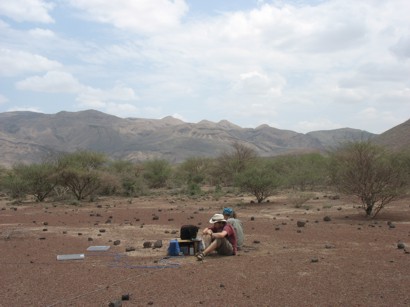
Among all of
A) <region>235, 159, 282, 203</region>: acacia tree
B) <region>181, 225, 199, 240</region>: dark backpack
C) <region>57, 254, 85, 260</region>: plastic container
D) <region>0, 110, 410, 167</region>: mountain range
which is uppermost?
<region>0, 110, 410, 167</region>: mountain range

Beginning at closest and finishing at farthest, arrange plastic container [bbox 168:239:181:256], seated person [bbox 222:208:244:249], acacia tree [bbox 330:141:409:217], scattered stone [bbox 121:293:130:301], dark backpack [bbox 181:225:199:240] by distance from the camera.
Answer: scattered stone [bbox 121:293:130:301]
plastic container [bbox 168:239:181:256]
dark backpack [bbox 181:225:199:240]
seated person [bbox 222:208:244:249]
acacia tree [bbox 330:141:409:217]

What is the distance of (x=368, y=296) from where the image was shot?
7547 mm

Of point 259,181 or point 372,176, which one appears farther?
point 259,181

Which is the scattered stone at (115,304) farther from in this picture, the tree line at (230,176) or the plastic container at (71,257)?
the tree line at (230,176)

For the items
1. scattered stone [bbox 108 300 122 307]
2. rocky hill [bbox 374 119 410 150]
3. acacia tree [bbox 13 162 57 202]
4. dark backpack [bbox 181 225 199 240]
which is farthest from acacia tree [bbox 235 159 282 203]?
rocky hill [bbox 374 119 410 150]

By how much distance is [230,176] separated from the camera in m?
49.7

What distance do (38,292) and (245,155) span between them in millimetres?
42954

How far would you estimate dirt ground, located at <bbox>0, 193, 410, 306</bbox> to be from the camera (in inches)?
305

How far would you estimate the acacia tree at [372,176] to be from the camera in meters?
18.7

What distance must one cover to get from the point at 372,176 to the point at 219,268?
11388mm

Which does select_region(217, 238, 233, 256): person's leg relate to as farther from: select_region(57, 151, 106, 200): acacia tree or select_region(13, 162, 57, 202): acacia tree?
select_region(13, 162, 57, 202): acacia tree

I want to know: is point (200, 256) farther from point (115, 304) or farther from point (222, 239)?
point (115, 304)

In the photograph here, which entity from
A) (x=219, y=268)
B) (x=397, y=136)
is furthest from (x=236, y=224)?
(x=397, y=136)

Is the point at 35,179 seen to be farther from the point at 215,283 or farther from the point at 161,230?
the point at 215,283
